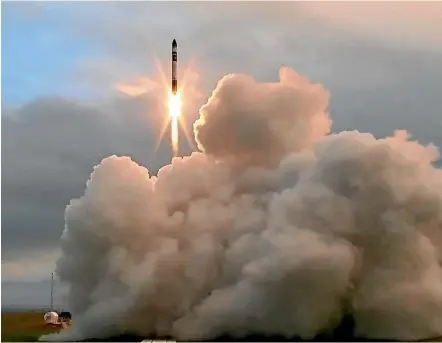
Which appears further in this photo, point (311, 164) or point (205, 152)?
point (205, 152)

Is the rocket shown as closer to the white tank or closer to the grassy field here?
the white tank

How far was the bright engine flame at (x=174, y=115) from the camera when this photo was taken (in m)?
10.2

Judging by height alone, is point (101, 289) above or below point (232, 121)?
below

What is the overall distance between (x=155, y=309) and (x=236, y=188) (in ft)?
6.53

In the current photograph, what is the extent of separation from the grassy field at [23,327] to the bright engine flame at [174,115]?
2953mm

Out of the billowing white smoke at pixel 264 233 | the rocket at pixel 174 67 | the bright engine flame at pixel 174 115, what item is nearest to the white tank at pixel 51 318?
the billowing white smoke at pixel 264 233

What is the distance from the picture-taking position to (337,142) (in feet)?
30.3

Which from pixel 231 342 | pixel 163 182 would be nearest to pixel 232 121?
pixel 163 182

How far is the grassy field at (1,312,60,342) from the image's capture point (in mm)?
9320

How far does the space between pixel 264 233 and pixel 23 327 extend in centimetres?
343

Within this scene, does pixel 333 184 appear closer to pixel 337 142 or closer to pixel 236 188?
pixel 337 142

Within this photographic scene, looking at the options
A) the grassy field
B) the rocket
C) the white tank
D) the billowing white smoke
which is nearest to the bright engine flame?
the rocket

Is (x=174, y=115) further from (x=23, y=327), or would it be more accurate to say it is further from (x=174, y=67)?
(x=23, y=327)

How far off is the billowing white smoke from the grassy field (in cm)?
31
